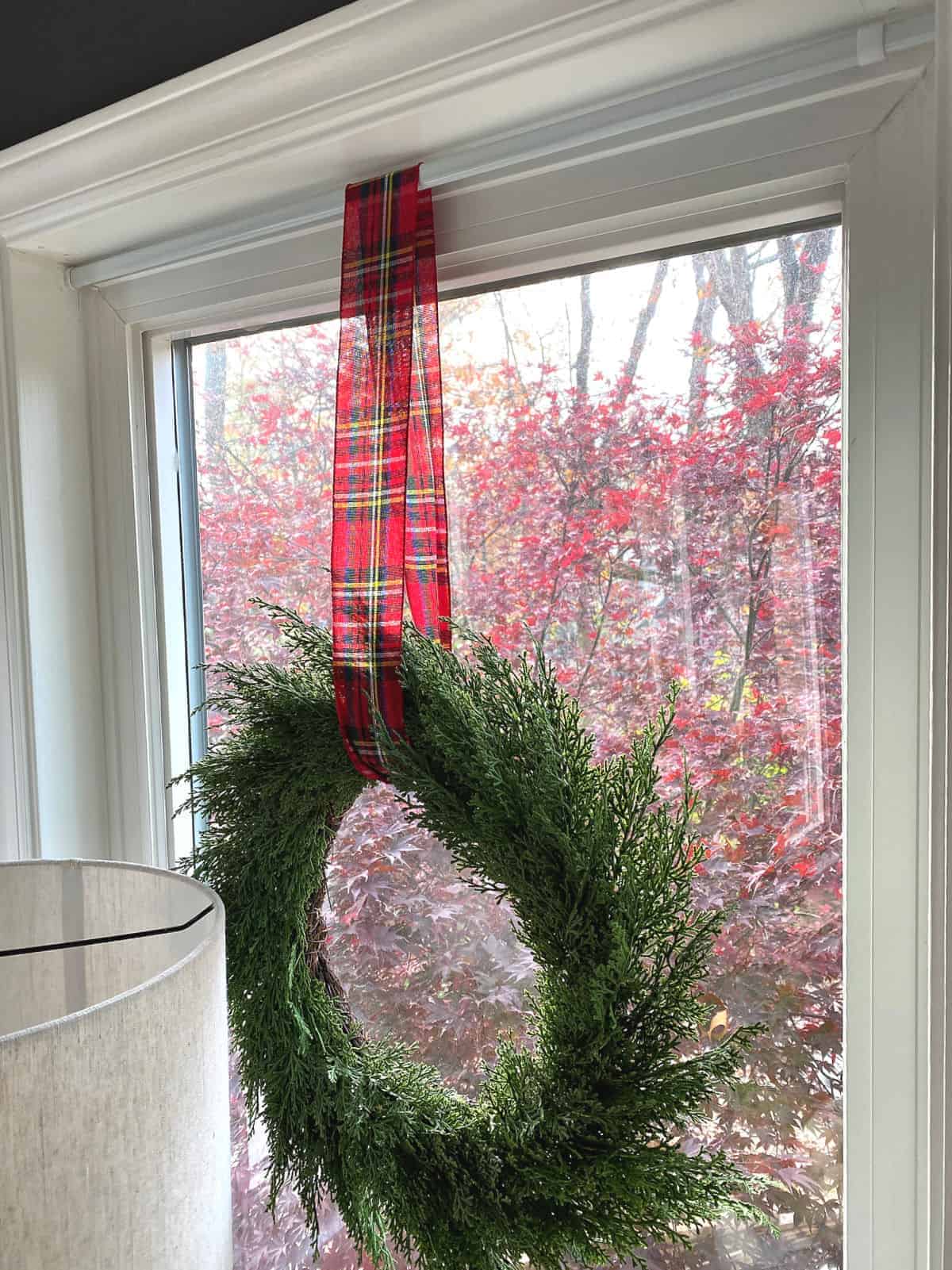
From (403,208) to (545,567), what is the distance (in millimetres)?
368

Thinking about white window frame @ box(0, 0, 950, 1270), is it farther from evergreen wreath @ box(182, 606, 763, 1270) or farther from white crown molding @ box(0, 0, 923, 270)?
evergreen wreath @ box(182, 606, 763, 1270)

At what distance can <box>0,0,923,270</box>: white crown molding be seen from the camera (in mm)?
722

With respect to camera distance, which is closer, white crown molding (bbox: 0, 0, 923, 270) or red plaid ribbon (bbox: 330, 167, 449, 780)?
white crown molding (bbox: 0, 0, 923, 270)

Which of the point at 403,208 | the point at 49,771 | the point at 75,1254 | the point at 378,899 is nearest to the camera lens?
the point at 75,1254

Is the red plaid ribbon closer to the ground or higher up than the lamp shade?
higher up

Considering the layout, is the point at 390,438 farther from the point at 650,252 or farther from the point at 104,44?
the point at 104,44

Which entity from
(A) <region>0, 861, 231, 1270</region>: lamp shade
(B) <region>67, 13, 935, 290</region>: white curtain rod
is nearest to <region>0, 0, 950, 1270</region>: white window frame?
(B) <region>67, 13, 935, 290</region>: white curtain rod

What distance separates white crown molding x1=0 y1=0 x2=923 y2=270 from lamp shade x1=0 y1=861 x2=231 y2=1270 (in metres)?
0.67

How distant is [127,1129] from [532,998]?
1.28 feet

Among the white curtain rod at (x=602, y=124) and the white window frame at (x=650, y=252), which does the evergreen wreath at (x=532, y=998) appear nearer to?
the white window frame at (x=650, y=252)

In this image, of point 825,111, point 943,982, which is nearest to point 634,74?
point 825,111

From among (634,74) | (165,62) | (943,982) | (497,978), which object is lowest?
(497,978)

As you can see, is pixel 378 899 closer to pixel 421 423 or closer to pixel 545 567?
pixel 545 567

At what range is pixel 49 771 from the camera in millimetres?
1226
